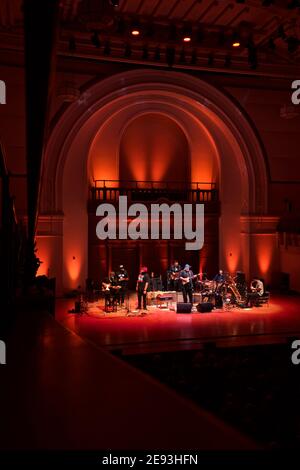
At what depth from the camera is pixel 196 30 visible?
14266 millimetres

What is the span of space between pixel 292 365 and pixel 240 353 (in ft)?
6.37

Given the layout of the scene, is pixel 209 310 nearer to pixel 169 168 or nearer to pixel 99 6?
pixel 169 168

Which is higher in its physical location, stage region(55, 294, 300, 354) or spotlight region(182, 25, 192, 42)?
spotlight region(182, 25, 192, 42)

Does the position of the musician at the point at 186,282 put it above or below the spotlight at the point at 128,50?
below

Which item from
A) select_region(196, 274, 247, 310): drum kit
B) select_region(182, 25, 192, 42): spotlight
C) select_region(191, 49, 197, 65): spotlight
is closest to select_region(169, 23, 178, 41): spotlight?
select_region(182, 25, 192, 42): spotlight

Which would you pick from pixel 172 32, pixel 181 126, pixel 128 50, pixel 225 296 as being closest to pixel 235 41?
pixel 172 32

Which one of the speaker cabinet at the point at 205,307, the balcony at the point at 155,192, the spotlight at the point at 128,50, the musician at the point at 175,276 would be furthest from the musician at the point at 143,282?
the spotlight at the point at 128,50

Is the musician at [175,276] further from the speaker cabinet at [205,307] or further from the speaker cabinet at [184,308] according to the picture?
the speaker cabinet at [205,307]

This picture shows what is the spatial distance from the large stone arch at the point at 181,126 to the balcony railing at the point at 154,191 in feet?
1.82

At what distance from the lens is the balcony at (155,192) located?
655 inches

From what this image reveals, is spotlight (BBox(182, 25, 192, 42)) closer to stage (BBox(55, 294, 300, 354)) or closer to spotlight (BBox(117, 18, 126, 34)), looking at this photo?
spotlight (BBox(117, 18, 126, 34))

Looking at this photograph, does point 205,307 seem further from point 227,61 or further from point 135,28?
point 135,28

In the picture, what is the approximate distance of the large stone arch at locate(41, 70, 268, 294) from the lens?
15836 mm
